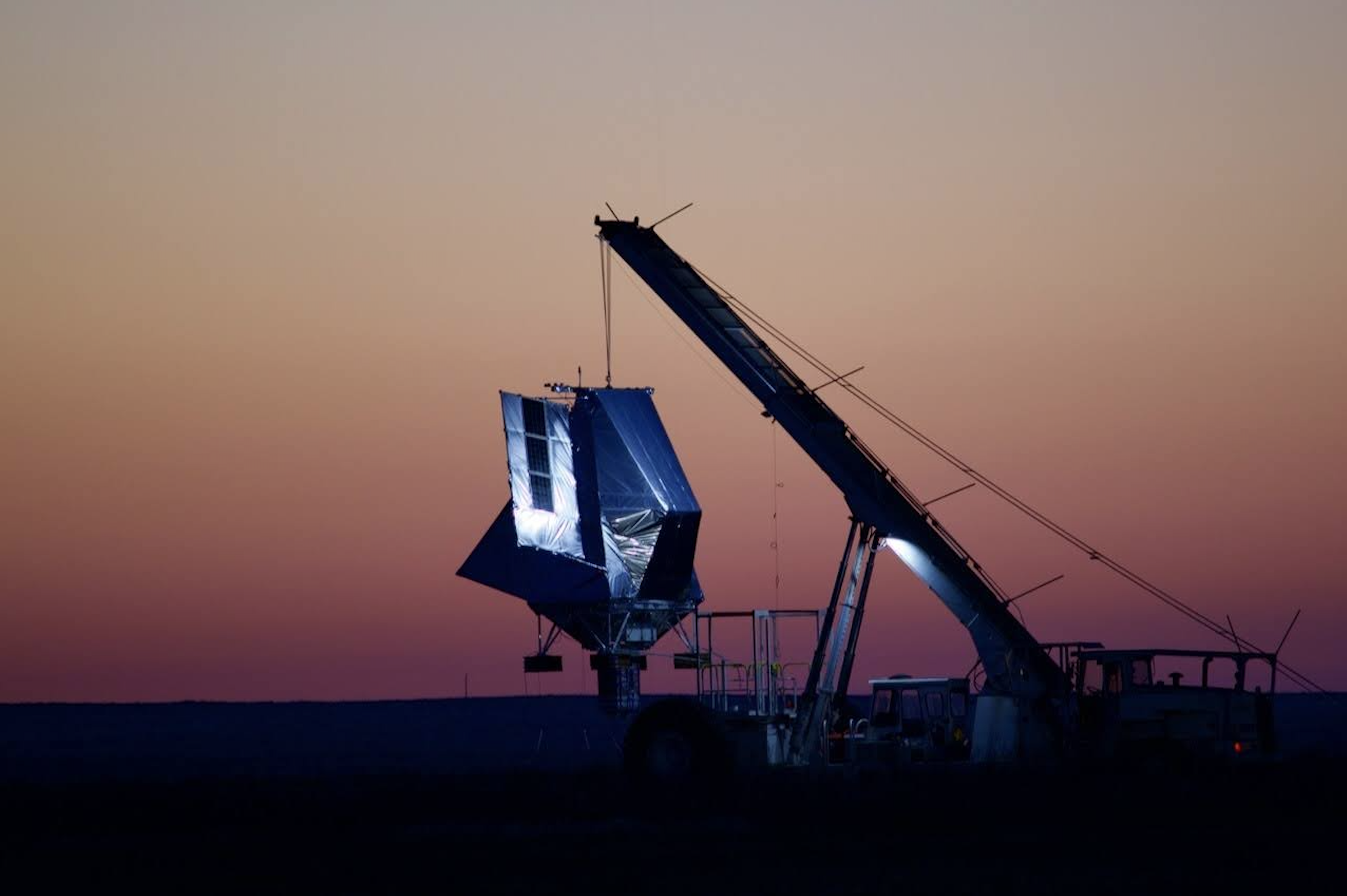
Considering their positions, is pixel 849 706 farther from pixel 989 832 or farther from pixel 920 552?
pixel 989 832

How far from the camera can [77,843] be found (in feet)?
129

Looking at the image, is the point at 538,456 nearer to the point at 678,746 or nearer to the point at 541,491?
the point at 541,491

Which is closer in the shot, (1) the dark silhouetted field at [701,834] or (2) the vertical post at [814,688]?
(1) the dark silhouetted field at [701,834]

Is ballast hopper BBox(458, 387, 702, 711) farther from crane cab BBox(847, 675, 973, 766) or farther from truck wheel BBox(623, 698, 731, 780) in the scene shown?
crane cab BBox(847, 675, 973, 766)

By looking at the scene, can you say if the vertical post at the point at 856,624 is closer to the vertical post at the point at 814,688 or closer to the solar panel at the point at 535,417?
the vertical post at the point at 814,688

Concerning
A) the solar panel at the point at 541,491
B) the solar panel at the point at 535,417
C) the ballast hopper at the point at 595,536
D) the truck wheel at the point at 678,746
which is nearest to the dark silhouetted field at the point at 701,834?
the truck wheel at the point at 678,746

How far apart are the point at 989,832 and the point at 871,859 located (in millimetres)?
4458

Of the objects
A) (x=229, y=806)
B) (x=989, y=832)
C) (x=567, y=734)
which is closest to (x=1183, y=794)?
(x=989, y=832)

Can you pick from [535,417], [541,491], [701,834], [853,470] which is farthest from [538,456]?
[701,834]

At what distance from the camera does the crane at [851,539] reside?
154 ft

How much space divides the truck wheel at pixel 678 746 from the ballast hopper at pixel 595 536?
2549 mm

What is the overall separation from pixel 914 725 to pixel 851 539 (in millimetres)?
4569

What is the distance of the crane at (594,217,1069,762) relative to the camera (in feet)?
154

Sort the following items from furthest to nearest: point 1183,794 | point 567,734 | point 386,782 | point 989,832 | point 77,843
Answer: point 567,734 → point 386,782 → point 1183,794 → point 77,843 → point 989,832
